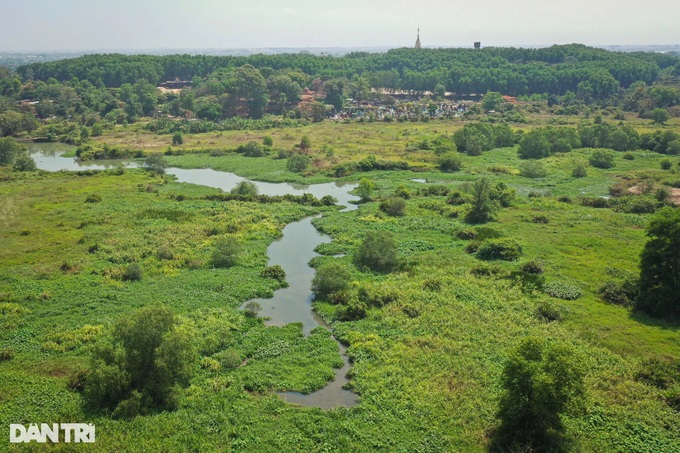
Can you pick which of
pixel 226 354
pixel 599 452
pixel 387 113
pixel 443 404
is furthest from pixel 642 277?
pixel 387 113

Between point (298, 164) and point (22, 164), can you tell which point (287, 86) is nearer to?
point (298, 164)

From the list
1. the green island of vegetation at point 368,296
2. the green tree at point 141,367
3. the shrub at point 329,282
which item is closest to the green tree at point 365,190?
the green island of vegetation at point 368,296

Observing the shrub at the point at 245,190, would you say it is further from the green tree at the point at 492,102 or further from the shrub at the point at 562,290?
the green tree at the point at 492,102

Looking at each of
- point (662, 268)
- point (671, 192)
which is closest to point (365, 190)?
point (662, 268)

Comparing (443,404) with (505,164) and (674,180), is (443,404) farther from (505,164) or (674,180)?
(505,164)

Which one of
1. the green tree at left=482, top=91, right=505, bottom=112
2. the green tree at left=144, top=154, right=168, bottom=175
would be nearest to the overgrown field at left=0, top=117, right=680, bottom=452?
the green tree at left=144, top=154, right=168, bottom=175

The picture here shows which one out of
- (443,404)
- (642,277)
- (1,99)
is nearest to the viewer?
(443,404)
